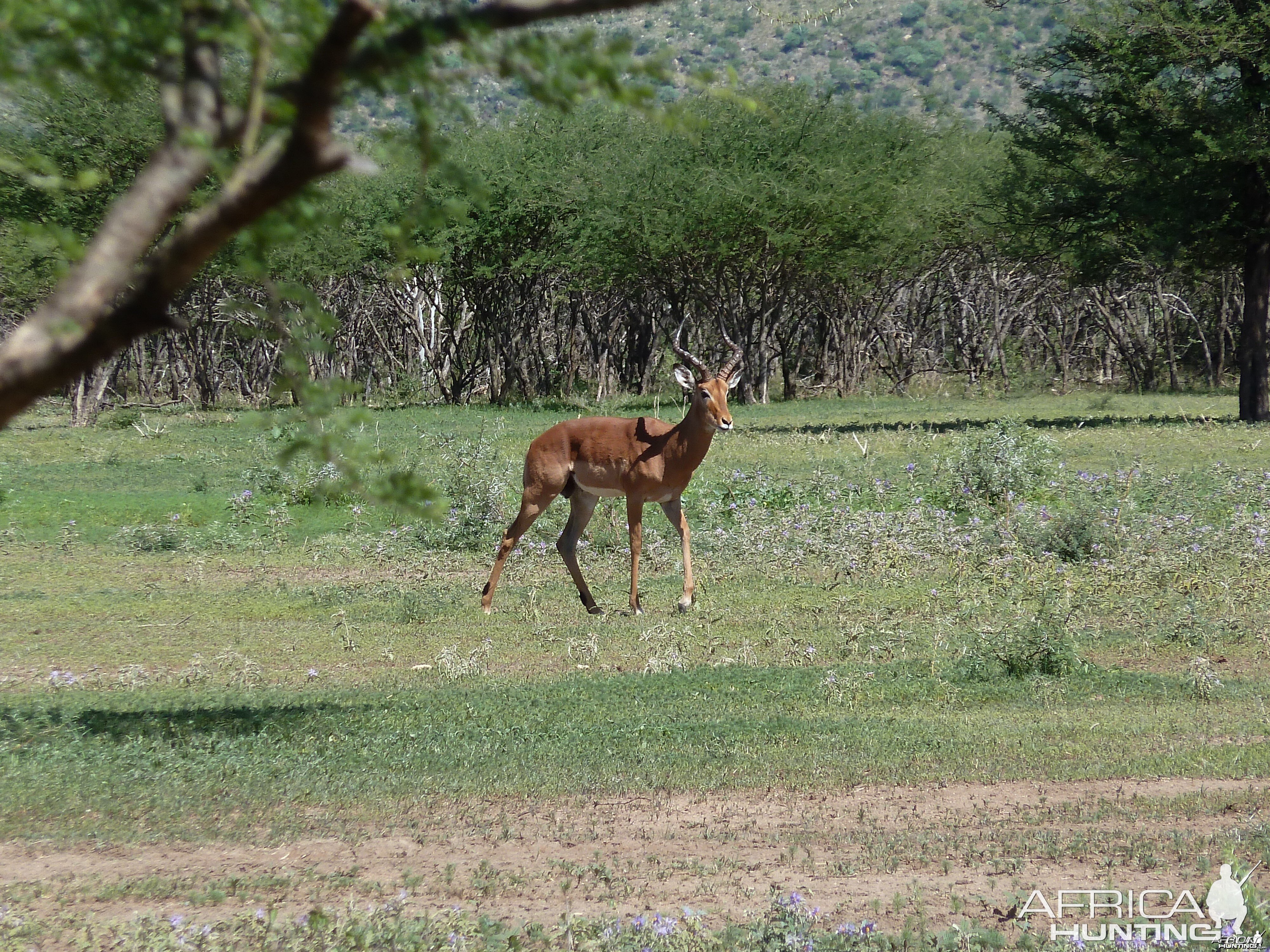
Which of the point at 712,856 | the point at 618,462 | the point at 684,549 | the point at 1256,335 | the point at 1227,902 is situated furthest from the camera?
the point at 1256,335

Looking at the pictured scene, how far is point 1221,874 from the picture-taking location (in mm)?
4867

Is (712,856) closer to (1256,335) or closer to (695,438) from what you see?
(695,438)

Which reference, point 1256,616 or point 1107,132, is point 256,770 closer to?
point 1256,616

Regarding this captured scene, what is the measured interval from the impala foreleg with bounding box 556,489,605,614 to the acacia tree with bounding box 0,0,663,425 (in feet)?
28.6

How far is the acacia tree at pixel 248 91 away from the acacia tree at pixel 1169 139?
72.2 ft

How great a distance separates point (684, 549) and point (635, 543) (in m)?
0.45

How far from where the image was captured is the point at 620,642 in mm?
10445

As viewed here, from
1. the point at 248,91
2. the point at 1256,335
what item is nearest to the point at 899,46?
the point at 1256,335

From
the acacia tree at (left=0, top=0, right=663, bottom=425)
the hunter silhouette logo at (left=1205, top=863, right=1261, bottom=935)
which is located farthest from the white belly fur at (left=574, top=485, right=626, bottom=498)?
the acacia tree at (left=0, top=0, right=663, bottom=425)

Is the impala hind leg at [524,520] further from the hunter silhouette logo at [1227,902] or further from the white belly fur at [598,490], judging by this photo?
the hunter silhouette logo at [1227,902]

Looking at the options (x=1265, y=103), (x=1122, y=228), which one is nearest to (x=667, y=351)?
(x=1122, y=228)

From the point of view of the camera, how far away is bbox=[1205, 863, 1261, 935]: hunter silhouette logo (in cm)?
471

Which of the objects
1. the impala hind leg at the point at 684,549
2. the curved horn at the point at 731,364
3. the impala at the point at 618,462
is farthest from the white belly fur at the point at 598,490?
the curved horn at the point at 731,364

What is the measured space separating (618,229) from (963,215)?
1120 centimetres
